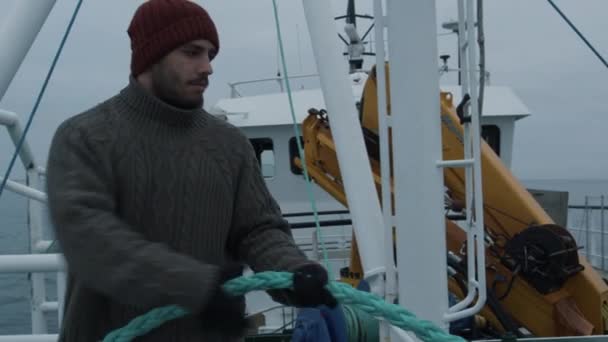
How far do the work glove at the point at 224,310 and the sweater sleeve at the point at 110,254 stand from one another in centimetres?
2

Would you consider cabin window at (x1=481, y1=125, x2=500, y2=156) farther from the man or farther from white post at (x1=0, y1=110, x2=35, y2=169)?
the man

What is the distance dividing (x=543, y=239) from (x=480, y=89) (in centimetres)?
161

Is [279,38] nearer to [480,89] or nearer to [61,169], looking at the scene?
[480,89]

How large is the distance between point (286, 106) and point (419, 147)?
15.3ft

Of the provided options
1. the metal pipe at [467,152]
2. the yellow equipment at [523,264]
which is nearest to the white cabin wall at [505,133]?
the yellow equipment at [523,264]

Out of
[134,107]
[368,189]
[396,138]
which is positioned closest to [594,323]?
[368,189]

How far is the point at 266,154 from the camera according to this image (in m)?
6.77

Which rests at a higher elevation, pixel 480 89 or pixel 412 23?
pixel 412 23

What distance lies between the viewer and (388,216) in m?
2.30

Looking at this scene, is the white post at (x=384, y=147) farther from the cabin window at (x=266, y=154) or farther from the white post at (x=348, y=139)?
the cabin window at (x=266, y=154)

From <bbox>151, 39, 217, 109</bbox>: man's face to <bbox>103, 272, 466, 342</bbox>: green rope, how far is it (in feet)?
1.39

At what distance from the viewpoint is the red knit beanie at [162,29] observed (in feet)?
4.27

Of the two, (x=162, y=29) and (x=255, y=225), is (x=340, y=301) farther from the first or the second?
(x=162, y=29)

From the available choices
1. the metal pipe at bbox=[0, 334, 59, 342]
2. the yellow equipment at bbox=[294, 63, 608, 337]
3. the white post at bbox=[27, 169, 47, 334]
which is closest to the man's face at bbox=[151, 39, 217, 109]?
the metal pipe at bbox=[0, 334, 59, 342]
